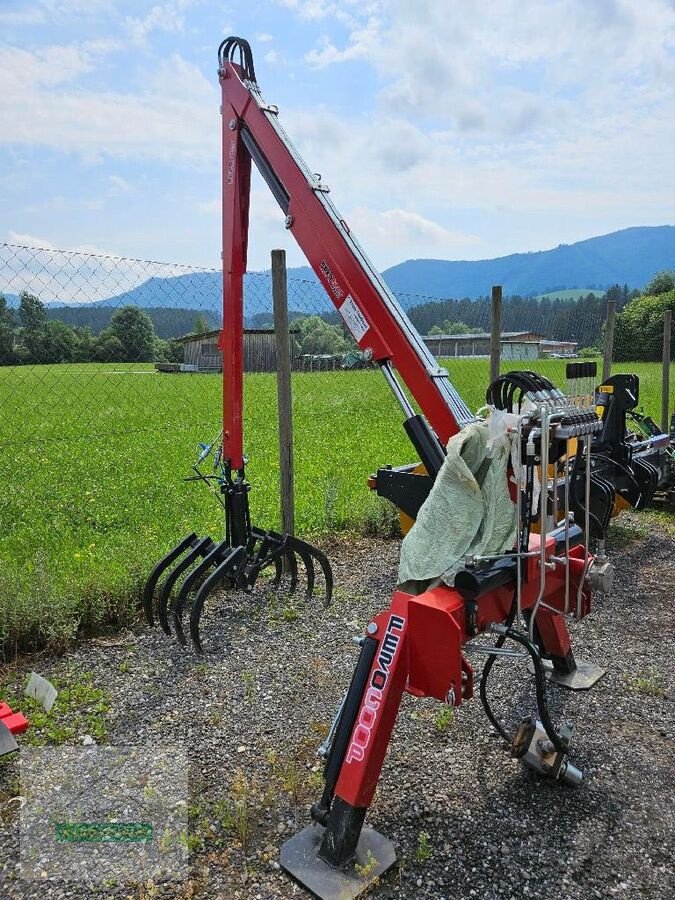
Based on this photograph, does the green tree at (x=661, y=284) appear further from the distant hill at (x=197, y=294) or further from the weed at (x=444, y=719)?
the weed at (x=444, y=719)

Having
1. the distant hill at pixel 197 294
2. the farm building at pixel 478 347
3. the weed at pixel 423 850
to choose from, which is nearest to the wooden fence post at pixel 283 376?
the distant hill at pixel 197 294

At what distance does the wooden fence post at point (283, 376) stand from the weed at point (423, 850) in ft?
9.80

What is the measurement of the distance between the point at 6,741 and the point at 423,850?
188 centimetres

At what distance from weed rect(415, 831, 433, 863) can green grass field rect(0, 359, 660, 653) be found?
8.02 ft

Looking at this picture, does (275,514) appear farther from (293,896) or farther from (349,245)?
(293,896)

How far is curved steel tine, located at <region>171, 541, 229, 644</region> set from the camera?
3932mm

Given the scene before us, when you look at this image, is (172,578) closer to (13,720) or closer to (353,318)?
(13,720)

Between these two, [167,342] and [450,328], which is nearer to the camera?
[167,342]

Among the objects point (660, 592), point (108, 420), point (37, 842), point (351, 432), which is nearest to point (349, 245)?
point (37, 842)

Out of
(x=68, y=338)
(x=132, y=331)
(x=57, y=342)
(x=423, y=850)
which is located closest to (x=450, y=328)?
(x=132, y=331)

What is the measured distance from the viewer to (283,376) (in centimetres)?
519

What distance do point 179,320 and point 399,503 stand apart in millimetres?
3983

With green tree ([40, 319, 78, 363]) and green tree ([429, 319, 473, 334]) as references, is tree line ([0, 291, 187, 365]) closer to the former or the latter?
green tree ([40, 319, 78, 363])

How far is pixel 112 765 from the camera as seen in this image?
2941mm
